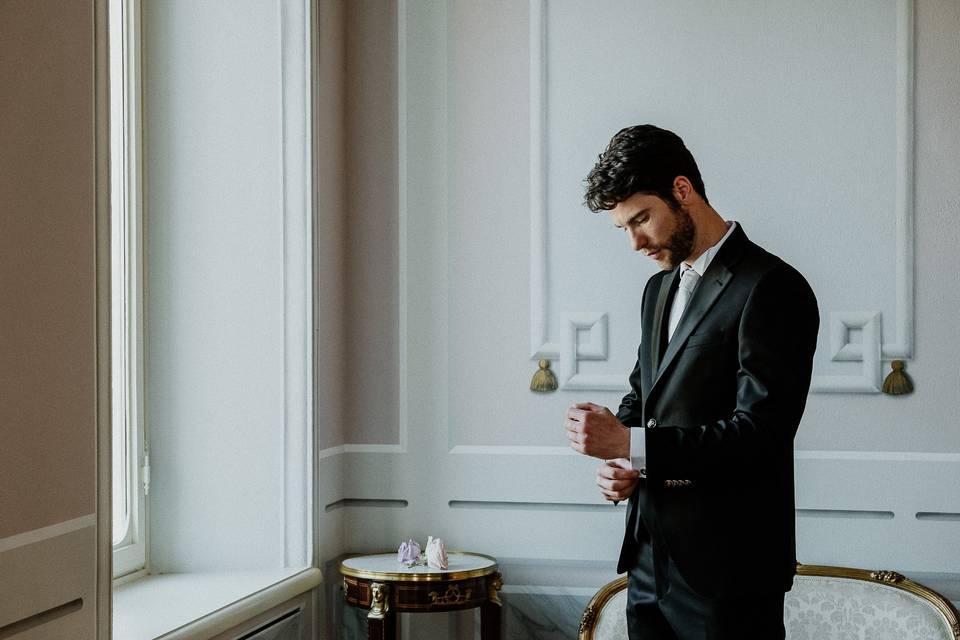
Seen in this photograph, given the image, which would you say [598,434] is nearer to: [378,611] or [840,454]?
[378,611]

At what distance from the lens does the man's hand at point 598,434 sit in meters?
2.00

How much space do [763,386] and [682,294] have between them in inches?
14.7

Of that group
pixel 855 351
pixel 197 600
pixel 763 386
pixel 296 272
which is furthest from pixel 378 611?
pixel 855 351

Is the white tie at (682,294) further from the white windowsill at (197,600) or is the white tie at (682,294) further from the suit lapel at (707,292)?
the white windowsill at (197,600)

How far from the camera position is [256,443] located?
3094 mm

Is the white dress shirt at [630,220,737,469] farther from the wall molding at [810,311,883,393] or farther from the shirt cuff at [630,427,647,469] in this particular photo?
the wall molding at [810,311,883,393]

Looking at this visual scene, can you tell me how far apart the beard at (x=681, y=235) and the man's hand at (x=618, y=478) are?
46 centimetres

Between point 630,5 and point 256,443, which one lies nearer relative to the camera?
point 256,443

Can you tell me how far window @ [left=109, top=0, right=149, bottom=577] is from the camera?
2918mm

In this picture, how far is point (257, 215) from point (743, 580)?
1.79 meters

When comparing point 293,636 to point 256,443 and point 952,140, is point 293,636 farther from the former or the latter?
point 952,140

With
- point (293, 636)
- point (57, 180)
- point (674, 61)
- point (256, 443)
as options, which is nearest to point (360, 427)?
point (256, 443)

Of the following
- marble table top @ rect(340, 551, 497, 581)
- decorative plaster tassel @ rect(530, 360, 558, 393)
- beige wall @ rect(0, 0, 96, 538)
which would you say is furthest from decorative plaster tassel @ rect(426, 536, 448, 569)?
beige wall @ rect(0, 0, 96, 538)

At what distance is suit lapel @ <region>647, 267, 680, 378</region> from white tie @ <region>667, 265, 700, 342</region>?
0.02m
